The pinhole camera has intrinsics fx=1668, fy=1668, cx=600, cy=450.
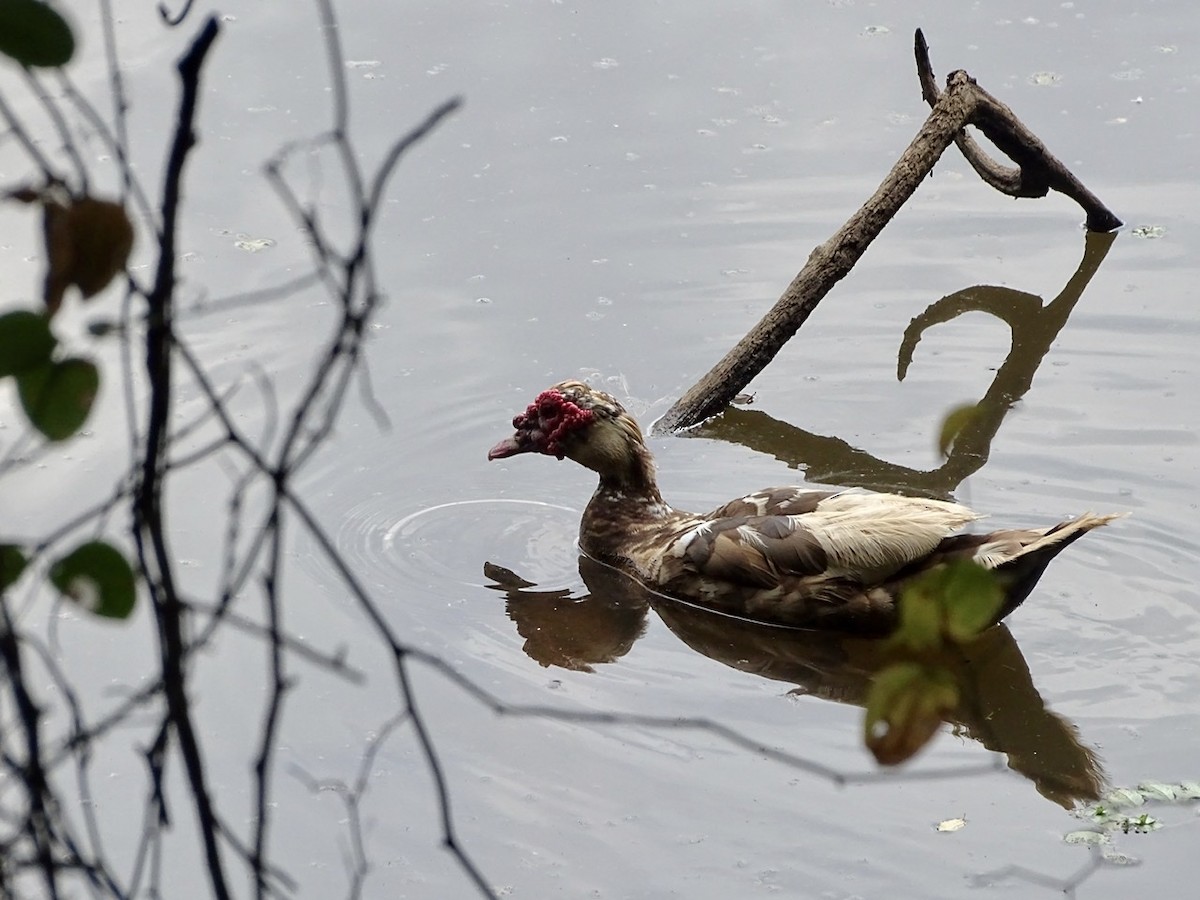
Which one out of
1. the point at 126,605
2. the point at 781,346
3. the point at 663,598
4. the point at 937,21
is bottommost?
the point at 663,598

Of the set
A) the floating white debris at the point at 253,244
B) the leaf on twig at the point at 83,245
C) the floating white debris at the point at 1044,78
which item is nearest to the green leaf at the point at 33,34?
the leaf on twig at the point at 83,245

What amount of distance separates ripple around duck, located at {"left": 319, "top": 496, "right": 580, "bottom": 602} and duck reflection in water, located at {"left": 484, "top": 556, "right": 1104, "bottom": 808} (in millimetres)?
98

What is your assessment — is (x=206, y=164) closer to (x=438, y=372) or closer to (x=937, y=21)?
(x=438, y=372)

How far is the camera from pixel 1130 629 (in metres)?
6.12

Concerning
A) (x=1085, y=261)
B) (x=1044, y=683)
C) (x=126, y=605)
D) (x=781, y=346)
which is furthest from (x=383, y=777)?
(x=1085, y=261)

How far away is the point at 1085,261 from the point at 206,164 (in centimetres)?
→ 514

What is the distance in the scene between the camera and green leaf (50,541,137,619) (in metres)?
1.69

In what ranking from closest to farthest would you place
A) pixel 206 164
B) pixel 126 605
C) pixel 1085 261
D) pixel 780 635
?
pixel 126 605 → pixel 780 635 → pixel 1085 261 → pixel 206 164

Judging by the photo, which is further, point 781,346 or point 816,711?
point 781,346

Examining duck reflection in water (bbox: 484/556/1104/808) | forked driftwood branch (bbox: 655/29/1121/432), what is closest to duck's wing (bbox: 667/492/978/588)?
duck reflection in water (bbox: 484/556/1104/808)

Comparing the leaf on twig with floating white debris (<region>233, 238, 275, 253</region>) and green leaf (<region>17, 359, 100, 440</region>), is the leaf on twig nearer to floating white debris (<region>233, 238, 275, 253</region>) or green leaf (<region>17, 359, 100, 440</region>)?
green leaf (<region>17, 359, 100, 440</region>)

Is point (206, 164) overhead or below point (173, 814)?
overhead

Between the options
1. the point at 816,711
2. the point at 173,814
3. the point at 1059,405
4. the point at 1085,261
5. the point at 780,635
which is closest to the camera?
the point at 173,814

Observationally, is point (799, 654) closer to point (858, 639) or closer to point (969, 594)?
point (858, 639)
